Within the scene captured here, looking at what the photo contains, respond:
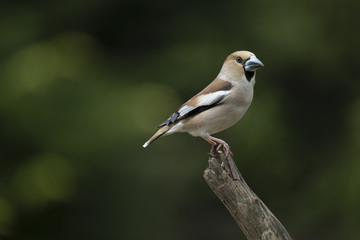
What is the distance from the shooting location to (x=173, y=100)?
25.1ft

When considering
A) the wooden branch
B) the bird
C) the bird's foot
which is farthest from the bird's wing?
the wooden branch

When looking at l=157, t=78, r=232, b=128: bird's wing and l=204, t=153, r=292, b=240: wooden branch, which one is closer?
l=204, t=153, r=292, b=240: wooden branch

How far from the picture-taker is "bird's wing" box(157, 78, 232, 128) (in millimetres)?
4930

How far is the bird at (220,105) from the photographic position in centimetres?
486

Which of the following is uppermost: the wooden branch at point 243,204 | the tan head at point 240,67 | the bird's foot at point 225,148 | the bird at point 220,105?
the tan head at point 240,67

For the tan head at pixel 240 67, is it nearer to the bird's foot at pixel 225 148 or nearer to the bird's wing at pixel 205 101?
the bird's wing at pixel 205 101

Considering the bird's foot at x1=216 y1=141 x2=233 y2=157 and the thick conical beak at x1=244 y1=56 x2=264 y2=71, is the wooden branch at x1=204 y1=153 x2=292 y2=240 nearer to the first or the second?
the bird's foot at x1=216 y1=141 x2=233 y2=157

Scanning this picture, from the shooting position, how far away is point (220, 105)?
4.88 metres

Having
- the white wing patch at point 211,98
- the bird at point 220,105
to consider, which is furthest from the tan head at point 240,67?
the white wing patch at point 211,98

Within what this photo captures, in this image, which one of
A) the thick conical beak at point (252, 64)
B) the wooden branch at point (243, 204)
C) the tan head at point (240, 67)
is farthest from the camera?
the tan head at point (240, 67)

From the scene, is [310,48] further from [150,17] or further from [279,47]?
[150,17]

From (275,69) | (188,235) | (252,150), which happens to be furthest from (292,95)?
(188,235)

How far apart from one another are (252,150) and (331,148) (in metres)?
1.28

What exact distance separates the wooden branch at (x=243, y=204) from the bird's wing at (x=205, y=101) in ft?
2.31
